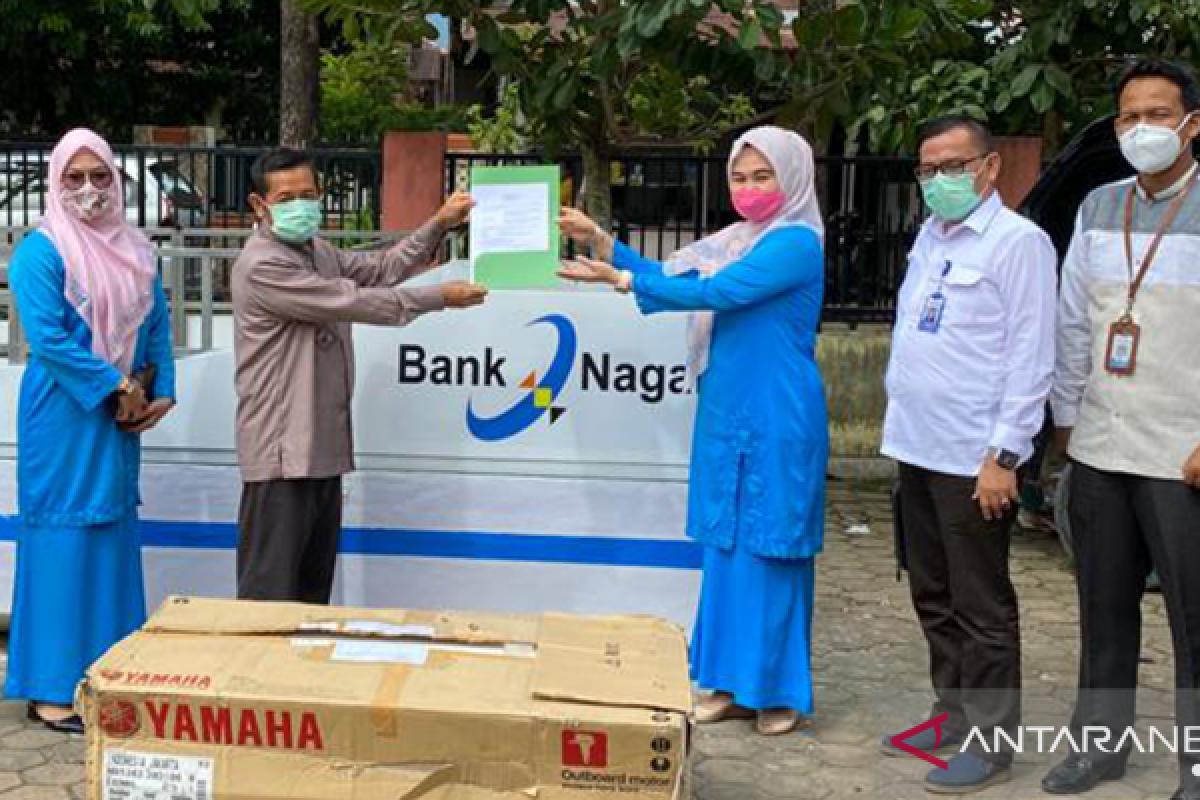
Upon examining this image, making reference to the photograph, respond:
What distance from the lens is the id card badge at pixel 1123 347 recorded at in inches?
147

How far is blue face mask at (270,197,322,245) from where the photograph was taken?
409cm

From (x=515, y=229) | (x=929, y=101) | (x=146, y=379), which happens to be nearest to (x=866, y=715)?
(x=515, y=229)

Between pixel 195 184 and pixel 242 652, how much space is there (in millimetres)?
6838

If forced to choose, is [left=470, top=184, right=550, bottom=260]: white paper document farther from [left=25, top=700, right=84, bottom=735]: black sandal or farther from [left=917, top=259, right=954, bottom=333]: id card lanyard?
[left=25, top=700, right=84, bottom=735]: black sandal

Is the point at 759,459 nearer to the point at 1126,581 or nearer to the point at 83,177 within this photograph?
the point at 1126,581

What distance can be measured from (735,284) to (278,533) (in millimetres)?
1405

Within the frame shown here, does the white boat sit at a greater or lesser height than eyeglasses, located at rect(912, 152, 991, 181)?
lesser

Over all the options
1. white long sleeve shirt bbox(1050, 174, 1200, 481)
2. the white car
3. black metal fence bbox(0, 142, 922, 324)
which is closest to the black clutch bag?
white long sleeve shirt bbox(1050, 174, 1200, 481)

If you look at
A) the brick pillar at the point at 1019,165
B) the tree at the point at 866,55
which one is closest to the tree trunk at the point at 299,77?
the tree at the point at 866,55

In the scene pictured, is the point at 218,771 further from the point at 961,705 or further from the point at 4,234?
the point at 4,234

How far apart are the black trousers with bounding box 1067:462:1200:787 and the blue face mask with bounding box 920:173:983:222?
0.72 m

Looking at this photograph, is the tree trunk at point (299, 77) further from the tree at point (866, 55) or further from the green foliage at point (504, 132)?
the tree at point (866, 55)

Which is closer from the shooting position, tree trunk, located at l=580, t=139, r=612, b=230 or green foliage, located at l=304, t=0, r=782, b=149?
green foliage, located at l=304, t=0, r=782, b=149

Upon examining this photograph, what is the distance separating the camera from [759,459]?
4.27 meters
